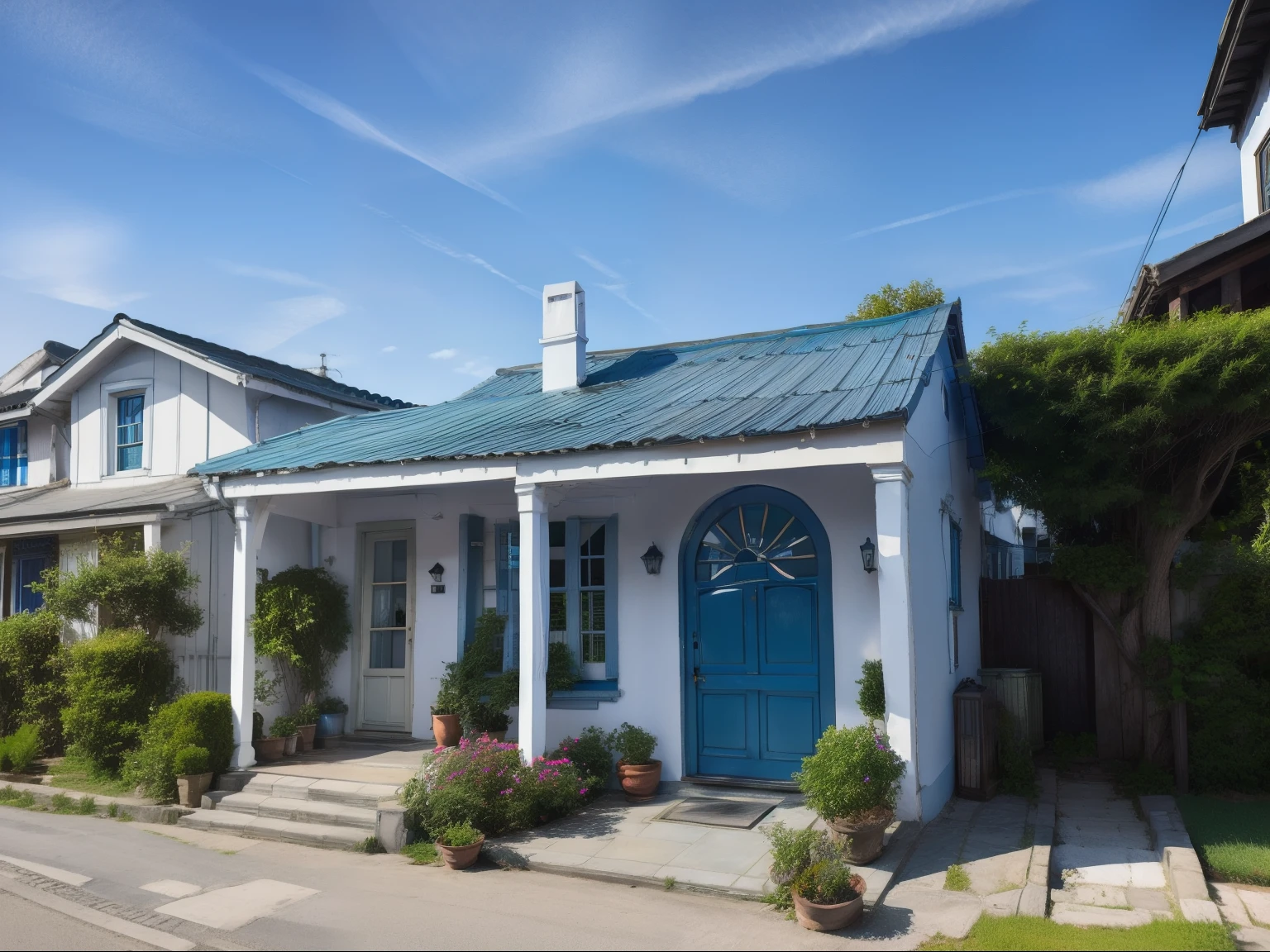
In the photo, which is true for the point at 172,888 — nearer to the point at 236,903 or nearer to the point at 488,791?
the point at 236,903

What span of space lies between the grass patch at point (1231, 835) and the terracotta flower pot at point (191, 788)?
8.81m

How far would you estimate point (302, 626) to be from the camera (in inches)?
425

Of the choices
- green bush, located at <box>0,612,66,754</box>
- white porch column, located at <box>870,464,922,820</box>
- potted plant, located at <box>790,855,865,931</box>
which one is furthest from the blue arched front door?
green bush, located at <box>0,612,66,754</box>

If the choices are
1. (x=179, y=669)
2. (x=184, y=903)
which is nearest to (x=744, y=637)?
(x=184, y=903)

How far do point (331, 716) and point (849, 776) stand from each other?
704 centimetres

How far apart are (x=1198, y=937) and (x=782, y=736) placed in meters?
3.88

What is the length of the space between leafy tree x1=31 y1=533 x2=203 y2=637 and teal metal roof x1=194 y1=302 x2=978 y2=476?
5.77 ft

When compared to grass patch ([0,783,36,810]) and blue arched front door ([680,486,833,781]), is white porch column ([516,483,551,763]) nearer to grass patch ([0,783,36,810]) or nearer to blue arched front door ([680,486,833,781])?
blue arched front door ([680,486,833,781])

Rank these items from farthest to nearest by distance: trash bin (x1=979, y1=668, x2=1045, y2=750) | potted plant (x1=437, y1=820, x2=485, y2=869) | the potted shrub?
1. trash bin (x1=979, y1=668, x2=1045, y2=750)
2. the potted shrub
3. potted plant (x1=437, y1=820, x2=485, y2=869)

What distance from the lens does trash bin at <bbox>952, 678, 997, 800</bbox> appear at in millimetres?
8766

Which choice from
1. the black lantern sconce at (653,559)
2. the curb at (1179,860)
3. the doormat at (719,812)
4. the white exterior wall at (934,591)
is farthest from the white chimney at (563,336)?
the curb at (1179,860)

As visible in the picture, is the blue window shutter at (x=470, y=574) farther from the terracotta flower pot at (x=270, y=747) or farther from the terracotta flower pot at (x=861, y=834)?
the terracotta flower pot at (x=861, y=834)

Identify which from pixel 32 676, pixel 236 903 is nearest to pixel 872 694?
pixel 236 903

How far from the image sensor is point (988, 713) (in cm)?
916
